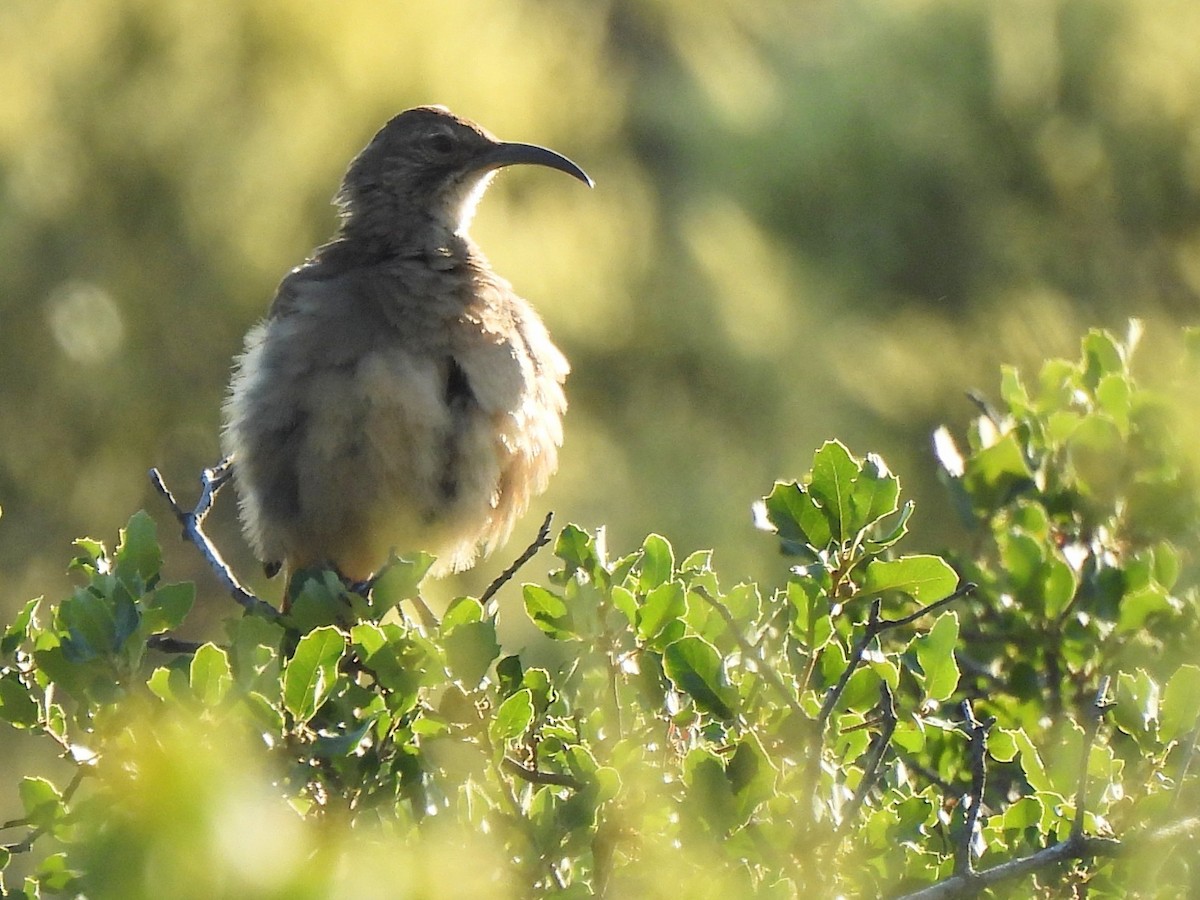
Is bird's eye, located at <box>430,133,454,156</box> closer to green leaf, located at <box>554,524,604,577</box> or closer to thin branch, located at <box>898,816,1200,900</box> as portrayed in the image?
green leaf, located at <box>554,524,604,577</box>

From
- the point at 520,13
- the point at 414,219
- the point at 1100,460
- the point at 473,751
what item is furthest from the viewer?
the point at 520,13

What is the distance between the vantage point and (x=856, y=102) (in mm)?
13086

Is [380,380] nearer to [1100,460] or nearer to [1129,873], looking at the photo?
[1100,460]

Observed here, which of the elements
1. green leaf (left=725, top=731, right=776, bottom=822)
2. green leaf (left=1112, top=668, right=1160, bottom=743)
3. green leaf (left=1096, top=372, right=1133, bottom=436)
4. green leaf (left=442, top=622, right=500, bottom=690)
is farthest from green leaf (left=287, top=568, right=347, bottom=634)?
green leaf (left=1096, top=372, right=1133, bottom=436)

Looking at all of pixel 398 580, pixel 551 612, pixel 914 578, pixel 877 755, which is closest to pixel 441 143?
pixel 398 580

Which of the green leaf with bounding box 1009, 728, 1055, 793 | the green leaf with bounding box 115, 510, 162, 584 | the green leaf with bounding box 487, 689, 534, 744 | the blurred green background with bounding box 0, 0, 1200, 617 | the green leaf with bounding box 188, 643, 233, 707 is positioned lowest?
the blurred green background with bounding box 0, 0, 1200, 617

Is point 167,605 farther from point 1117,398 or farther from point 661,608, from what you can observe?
point 1117,398

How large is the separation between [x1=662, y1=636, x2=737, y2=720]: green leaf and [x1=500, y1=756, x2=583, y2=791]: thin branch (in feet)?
0.64

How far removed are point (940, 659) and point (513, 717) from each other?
0.60 metres

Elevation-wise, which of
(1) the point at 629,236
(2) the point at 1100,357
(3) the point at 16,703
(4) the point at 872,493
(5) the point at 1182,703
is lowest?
(1) the point at 629,236

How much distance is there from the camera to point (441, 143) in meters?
4.95

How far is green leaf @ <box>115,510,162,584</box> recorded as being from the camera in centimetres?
241

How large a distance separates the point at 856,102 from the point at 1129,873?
1147 centimetres

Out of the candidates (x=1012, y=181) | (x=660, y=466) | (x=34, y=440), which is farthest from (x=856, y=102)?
(x=34, y=440)
